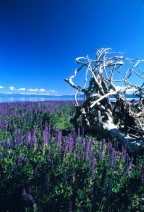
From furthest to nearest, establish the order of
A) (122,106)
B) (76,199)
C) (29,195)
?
(122,106)
(76,199)
(29,195)

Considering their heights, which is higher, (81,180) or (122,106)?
(122,106)

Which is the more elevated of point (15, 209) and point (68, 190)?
point (68, 190)

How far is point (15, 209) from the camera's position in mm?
3717

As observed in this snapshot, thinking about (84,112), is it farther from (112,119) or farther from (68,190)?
(68,190)

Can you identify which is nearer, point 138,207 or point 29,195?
point 29,195

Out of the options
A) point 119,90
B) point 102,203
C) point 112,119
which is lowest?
point 102,203

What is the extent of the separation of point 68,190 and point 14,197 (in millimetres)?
868

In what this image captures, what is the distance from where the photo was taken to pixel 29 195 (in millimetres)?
3277

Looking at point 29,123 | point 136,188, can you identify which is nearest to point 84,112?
point 29,123

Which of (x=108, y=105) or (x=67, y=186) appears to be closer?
(x=67, y=186)

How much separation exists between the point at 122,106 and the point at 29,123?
11.5ft

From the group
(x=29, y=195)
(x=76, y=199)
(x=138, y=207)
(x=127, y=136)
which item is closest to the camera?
(x=29, y=195)

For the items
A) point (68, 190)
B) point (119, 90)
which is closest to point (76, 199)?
point (68, 190)

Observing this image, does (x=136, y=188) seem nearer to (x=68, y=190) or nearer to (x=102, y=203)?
(x=102, y=203)
